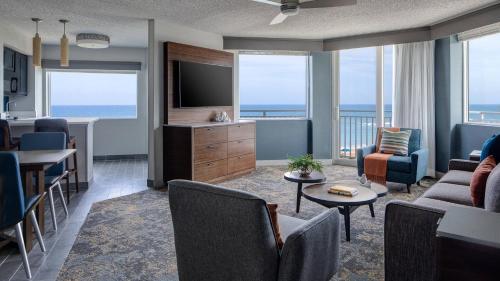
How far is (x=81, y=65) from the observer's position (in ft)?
24.0

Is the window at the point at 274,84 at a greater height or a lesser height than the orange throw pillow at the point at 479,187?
greater

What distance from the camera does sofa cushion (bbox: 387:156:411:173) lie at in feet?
15.3

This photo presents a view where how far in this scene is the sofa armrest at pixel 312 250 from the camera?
1.56 metres

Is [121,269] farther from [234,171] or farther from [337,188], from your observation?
[234,171]

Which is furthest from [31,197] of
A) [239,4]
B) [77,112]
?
[77,112]

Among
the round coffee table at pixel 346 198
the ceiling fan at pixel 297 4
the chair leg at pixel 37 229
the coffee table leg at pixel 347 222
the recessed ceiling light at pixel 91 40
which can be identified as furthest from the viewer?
the recessed ceiling light at pixel 91 40

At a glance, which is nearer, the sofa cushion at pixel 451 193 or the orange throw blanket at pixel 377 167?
the sofa cushion at pixel 451 193

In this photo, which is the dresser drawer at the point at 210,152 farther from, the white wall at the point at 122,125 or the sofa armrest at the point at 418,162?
the white wall at the point at 122,125

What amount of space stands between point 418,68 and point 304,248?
498 cm

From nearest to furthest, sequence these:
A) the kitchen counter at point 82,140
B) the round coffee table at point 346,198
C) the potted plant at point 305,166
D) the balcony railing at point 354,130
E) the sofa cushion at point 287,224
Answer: the sofa cushion at point 287,224
the round coffee table at point 346,198
the potted plant at point 305,166
the kitchen counter at point 82,140
the balcony railing at point 354,130

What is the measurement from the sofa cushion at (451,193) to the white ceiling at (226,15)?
2296mm

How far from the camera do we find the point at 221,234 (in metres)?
1.67

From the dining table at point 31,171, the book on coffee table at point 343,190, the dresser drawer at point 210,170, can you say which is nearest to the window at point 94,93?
the dresser drawer at point 210,170

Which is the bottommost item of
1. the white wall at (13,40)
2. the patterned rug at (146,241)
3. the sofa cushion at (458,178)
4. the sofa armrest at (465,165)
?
the patterned rug at (146,241)
